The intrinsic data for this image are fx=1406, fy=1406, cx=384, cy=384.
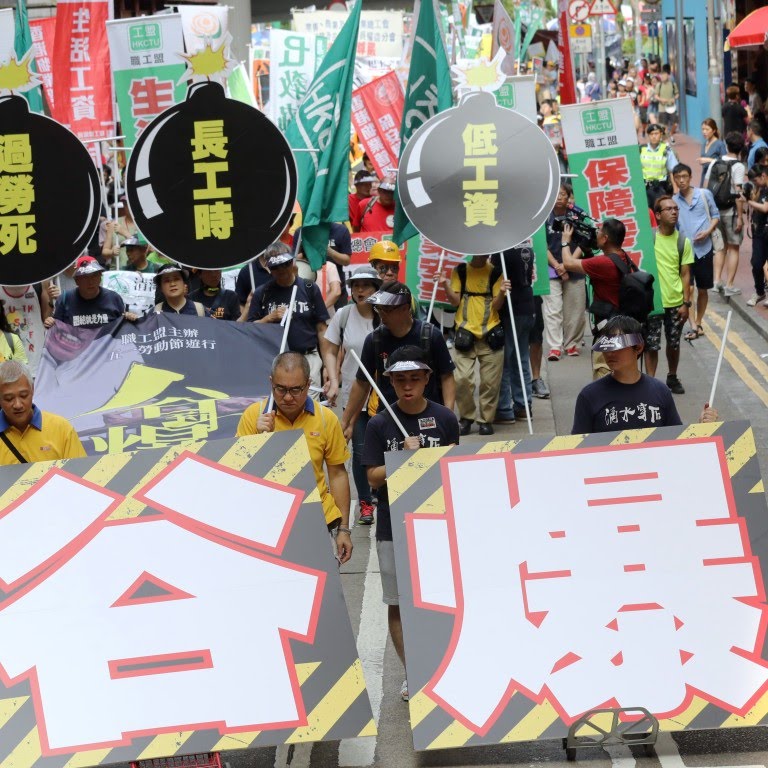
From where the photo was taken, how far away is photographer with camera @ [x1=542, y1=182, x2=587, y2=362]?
45.8ft

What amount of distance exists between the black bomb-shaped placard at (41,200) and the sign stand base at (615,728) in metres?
4.69

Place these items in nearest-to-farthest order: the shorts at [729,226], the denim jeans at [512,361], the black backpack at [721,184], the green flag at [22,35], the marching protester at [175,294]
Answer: the marching protester at [175,294]
the green flag at [22,35]
the denim jeans at [512,361]
the black backpack at [721,184]
the shorts at [729,226]

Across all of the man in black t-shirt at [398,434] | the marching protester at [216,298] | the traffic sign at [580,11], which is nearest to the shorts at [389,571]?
the man in black t-shirt at [398,434]

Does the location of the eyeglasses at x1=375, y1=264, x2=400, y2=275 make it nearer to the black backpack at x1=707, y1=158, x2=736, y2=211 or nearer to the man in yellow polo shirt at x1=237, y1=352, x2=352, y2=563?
the man in yellow polo shirt at x1=237, y1=352, x2=352, y2=563

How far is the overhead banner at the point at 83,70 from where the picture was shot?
14.6 meters

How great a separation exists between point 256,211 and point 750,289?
1135 cm

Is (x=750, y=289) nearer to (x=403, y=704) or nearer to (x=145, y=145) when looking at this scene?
(x=145, y=145)

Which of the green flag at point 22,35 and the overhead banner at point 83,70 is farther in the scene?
the overhead banner at point 83,70

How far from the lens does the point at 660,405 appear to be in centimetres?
682

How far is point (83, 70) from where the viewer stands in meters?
14.9

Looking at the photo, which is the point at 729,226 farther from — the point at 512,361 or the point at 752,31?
the point at 752,31

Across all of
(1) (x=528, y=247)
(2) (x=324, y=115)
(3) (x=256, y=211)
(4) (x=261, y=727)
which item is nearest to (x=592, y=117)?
(1) (x=528, y=247)

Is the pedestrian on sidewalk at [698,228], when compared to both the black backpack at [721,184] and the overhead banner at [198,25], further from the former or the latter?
the overhead banner at [198,25]

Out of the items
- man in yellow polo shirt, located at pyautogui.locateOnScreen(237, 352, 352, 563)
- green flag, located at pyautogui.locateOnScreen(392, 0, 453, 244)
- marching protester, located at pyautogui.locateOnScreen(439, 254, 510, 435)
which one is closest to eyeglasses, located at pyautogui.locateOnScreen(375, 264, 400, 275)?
green flag, located at pyautogui.locateOnScreen(392, 0, 453, 244)
